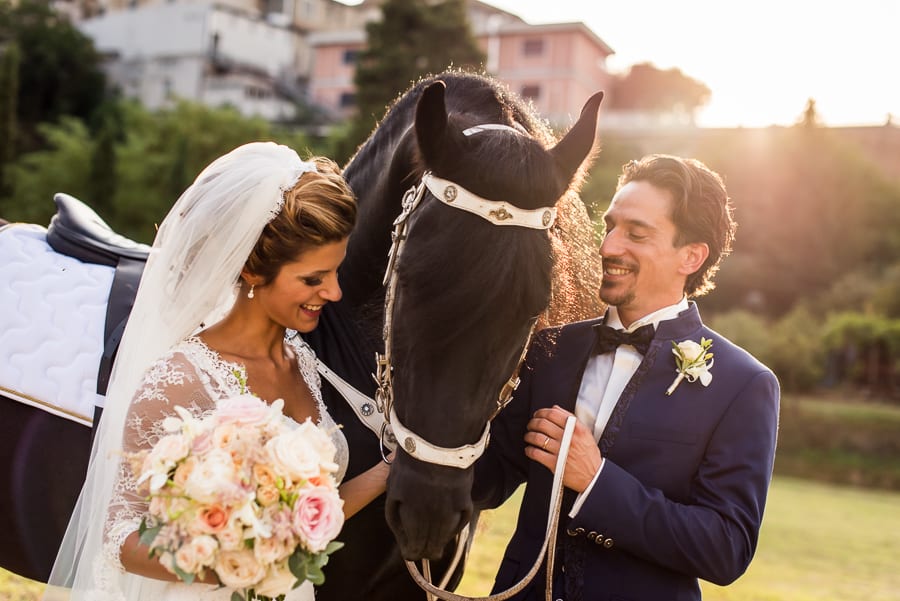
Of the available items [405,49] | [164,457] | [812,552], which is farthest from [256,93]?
[164,457]

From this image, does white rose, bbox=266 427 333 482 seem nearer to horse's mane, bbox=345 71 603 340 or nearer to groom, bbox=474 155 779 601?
horse's mane, bbox=345 71 603 340

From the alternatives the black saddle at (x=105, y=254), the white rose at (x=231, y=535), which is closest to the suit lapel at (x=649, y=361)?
the white rose at (x=231, y=535)

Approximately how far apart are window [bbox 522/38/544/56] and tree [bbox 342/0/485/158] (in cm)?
1635

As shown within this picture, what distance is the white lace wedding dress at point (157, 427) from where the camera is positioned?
7.15ft

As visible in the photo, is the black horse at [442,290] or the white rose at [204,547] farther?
the black horse at [442,290]

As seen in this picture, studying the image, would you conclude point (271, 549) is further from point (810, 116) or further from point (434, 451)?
point (810, 116)

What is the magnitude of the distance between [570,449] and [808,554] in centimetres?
1142

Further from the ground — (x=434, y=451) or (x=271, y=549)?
(x=434, y=451)

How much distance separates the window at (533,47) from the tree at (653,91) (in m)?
11.3

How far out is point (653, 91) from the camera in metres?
54.6

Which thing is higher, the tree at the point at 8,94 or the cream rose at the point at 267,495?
the tree at the point at 8,94

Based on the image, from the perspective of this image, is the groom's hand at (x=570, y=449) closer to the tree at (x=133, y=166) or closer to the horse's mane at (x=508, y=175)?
the horse's mane at (x=508, y=175)

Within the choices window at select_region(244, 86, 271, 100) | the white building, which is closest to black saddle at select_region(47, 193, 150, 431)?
the white building

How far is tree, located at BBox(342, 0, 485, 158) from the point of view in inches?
1067
